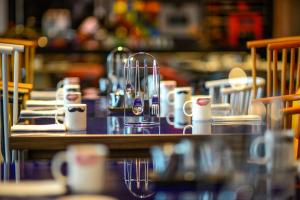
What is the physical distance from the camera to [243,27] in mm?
10375

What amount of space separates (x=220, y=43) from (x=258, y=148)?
855 cm

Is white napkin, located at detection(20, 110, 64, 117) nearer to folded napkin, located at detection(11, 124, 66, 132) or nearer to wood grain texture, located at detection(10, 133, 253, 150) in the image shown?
folded napkin, located at detection(11, 124, 66, 132)

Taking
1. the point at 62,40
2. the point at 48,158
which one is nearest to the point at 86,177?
the point at 48,158

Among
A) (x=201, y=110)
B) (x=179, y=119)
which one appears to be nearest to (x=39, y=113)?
(x=179, y=119)

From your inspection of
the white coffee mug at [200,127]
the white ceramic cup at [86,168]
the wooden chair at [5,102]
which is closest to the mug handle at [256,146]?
the white ceramic cup at [86,168]

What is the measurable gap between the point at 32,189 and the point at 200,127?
135 centimetres

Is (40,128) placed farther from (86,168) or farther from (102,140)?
(86,168)

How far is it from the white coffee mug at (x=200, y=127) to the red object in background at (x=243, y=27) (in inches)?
292

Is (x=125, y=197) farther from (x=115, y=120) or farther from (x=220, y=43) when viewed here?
(x=220, y=43)

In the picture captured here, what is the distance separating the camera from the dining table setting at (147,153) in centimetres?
158

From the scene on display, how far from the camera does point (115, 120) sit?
336cm

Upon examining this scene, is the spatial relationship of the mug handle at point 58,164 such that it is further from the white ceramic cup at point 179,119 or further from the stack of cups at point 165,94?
the stack of cups at point 165,94

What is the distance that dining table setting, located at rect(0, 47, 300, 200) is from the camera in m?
1.58

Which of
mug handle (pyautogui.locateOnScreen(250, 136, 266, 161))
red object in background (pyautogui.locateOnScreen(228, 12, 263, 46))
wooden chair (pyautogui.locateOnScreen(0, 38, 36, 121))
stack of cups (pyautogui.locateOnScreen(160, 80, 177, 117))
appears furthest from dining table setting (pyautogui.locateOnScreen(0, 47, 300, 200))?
red object in background (pyautogui.locateOnScreen(228, 12, 263, 46))
